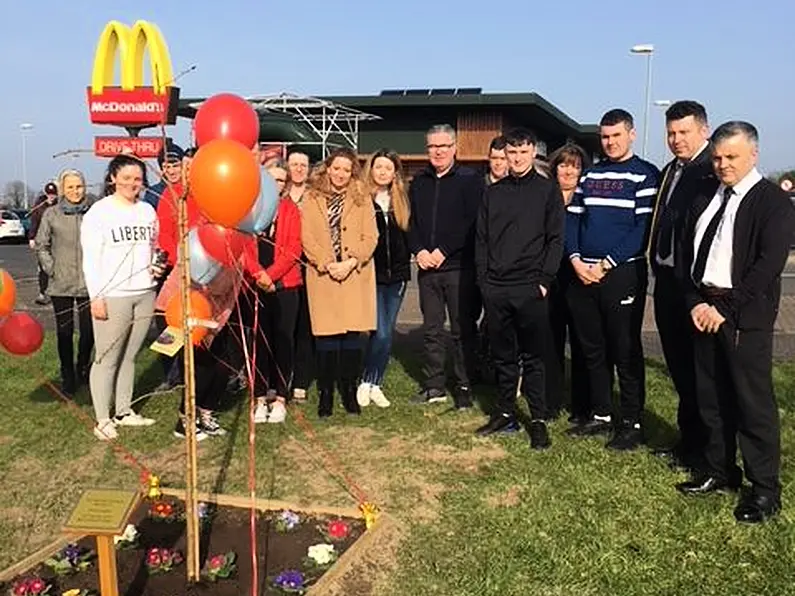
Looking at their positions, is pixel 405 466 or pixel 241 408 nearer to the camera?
pixel 405 466

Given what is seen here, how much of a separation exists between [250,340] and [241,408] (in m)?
0.71

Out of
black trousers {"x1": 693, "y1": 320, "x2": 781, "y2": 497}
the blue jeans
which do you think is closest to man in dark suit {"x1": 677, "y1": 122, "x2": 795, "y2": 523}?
black trousers {"x1": 693, "y1": 320, "x2": 781, "y2": 497}

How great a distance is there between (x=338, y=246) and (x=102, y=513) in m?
3.25

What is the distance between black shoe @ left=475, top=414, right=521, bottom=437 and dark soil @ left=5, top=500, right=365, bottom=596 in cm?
167

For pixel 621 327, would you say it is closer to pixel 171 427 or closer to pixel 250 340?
pixel 250 340

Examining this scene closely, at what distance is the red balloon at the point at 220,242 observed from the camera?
360cm

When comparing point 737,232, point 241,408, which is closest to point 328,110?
point 241,408

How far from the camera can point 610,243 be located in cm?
491

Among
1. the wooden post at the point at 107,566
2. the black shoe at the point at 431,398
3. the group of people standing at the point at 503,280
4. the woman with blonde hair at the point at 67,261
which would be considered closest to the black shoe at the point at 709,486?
the group of people standing at the point at 503,280

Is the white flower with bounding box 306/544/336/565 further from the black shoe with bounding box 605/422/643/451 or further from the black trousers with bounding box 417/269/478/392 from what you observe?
the black trousers with bounding box 417/269/478/392

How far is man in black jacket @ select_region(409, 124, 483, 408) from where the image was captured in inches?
234

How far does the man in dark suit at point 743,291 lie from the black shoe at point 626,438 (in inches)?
38.1

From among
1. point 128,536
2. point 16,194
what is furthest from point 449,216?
point 16,194

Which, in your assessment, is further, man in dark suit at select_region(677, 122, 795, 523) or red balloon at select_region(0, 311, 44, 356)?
red balloon at select_region(0, 311, 44, 356)
